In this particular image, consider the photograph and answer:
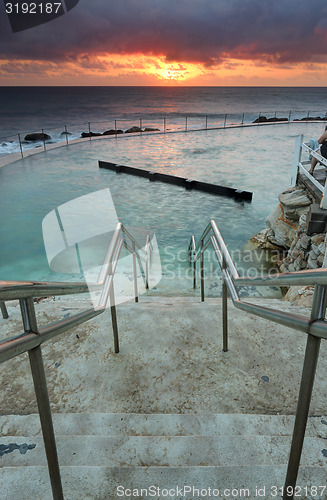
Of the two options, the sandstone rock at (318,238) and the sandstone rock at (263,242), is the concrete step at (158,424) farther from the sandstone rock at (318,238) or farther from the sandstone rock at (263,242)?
the sandstone rock at (263,242)

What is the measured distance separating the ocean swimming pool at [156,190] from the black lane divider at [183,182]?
316 mm

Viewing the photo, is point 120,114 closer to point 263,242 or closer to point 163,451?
point 263,242

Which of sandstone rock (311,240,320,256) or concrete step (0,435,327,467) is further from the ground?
concrete step (0,435,327,467)

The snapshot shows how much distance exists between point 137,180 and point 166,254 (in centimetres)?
628

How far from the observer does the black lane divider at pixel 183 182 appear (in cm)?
1095

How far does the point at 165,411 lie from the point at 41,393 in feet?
3.26

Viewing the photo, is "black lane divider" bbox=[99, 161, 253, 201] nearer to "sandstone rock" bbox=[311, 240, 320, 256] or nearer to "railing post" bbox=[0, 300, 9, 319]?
"sandstone rock" bbox=[311, 240, 320, 256]

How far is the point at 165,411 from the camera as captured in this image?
1798 mm

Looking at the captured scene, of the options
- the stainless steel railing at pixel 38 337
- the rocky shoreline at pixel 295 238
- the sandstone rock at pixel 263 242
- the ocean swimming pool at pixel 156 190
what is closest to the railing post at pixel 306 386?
the stainless steel railing at pixel 38 337

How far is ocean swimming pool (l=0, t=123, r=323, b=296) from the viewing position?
313 inches

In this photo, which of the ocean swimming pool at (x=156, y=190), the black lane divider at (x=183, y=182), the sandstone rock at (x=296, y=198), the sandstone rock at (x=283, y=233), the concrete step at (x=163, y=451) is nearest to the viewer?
the concrete step at (x=163, y=451)

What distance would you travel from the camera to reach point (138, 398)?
1.88 metres

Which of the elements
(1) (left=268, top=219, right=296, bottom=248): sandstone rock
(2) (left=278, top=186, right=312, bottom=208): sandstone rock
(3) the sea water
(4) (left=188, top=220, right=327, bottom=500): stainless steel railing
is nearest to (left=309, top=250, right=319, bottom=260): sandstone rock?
(2) (left=278, top=186, right=312, bottom=208): sandstone rock

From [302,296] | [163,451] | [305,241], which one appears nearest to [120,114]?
[305,241]
